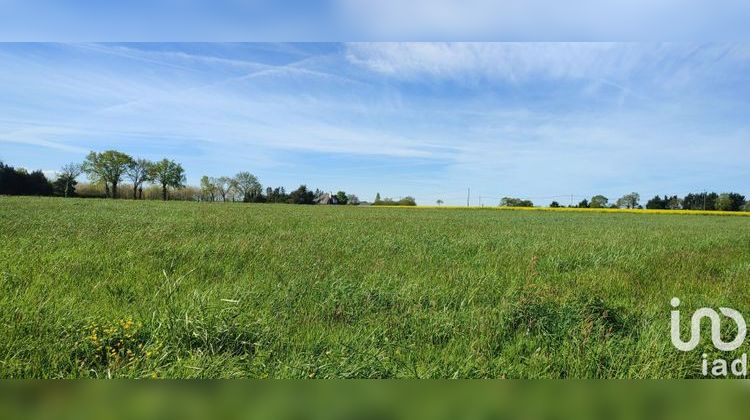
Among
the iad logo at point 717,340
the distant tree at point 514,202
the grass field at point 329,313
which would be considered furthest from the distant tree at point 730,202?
the iad logo at point 717,340

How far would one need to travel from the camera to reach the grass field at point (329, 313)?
9.78ft

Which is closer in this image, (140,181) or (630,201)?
(140,181)

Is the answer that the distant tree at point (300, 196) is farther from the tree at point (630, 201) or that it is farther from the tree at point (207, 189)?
the tree at point (630, 201)

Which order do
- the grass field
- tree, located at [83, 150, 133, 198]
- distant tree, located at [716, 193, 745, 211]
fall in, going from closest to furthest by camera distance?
the grass field < tree, located at [83, 150, 133, 198] < distant tree, located at [716, 193, 745, 211]

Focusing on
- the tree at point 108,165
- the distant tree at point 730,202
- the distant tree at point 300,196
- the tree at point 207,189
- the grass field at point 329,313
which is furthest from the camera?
the distant tree at point 730,202

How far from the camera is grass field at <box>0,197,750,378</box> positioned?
2.98 metres

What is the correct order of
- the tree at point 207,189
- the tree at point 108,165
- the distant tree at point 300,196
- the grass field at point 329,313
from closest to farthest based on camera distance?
the grass field at point 329,313, the tree at point 108,165, the tree at point 207,189, the distant tree at point 300,196

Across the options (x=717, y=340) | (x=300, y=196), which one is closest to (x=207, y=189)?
(x=717, y=340)

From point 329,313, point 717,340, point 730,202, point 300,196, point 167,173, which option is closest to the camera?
point 717,340

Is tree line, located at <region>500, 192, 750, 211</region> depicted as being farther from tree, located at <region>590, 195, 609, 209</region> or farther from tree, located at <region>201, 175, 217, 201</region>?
tree, located at <region>201, 175, 217, 201</region>

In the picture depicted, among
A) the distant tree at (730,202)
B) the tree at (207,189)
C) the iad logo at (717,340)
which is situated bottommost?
the iad logo at (717,340)

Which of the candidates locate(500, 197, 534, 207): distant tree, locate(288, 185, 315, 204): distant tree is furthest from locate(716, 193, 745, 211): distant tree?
locate(288, 185, 315, 204): distant tree

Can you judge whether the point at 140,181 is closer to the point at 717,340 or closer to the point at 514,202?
the point at 717,340

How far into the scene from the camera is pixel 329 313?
4.15 metres
